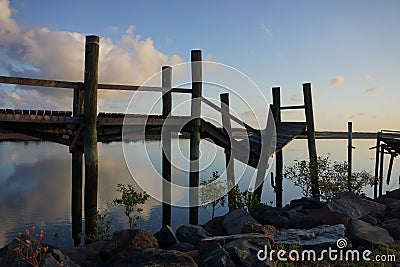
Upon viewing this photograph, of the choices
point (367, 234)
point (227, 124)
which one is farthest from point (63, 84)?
point (367, 234)

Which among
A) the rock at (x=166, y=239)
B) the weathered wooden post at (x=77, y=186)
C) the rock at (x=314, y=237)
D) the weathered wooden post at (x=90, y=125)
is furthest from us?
the weathered wooden post at (x=77, y=186)

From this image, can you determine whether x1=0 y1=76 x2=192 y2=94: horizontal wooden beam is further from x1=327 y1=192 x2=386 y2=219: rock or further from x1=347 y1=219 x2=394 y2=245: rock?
x1=347 y1=219 x2=394 y2=245: rock

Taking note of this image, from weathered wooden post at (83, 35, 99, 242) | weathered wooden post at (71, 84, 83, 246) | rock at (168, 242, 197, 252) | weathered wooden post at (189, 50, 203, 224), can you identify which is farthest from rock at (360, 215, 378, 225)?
weathered wooden post at (71, 84, 83, 246)

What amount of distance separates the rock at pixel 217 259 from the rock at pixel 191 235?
1.32 metres

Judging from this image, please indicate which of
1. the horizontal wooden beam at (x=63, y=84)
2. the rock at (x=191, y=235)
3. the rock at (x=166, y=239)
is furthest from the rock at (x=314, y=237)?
the horizontal wooden beam at (x=63, y=84)

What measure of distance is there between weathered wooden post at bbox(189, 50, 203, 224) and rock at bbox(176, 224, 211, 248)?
3.43 m

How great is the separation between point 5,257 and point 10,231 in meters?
9.32

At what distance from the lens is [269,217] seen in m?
7.75

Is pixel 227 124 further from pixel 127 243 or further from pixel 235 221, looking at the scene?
pixel 127 243

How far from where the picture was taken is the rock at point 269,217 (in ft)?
24.5

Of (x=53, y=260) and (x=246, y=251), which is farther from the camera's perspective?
(x=246, y=251)

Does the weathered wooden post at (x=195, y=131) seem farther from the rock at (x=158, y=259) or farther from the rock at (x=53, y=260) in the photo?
the rock at (x=53, y=260)

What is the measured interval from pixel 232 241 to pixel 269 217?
253 cm

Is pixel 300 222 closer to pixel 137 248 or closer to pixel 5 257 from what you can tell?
pixel 137 248
